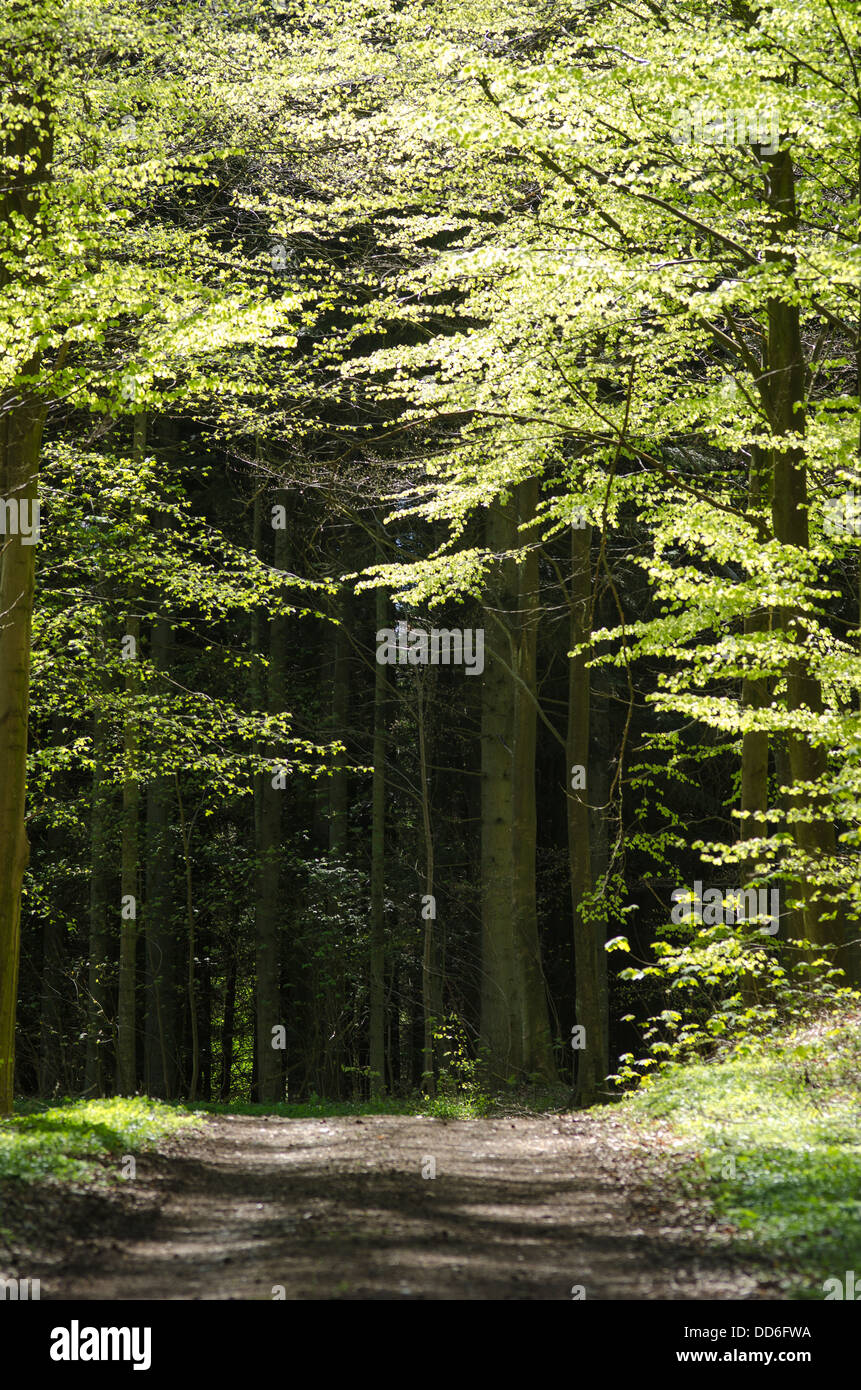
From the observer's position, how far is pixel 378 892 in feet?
61.8

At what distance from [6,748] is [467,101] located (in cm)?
624

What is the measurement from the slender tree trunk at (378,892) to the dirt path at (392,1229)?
1010 centimetres

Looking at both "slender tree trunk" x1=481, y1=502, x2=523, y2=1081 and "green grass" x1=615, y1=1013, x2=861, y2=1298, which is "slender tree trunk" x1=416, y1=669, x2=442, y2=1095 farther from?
"green grass" x1=615, y1=1013, x2=861, y2=1298

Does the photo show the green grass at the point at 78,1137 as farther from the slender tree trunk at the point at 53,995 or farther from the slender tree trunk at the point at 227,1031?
the slender tree trunk at the point at 227,1031

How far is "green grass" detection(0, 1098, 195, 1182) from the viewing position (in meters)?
6.08

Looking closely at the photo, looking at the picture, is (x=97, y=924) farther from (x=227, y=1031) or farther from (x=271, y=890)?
(x=227, y=1031)

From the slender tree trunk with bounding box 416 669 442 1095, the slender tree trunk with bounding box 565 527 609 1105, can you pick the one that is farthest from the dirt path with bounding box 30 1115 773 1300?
the slender tree trunk with bounding box 416 669 442 1095

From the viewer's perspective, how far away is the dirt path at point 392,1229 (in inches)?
172

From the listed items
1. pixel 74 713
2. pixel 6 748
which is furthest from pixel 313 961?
pixel 6 748

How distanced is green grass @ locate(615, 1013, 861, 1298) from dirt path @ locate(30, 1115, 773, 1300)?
8.9 inches

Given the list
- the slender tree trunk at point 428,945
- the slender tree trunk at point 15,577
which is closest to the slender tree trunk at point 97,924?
the slender tree trunk at point 428,945

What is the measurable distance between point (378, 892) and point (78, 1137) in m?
12.0

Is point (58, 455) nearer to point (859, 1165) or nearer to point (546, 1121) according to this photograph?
point (546, 1121)

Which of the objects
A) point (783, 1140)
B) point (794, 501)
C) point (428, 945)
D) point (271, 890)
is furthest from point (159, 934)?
point (783, 1140)
